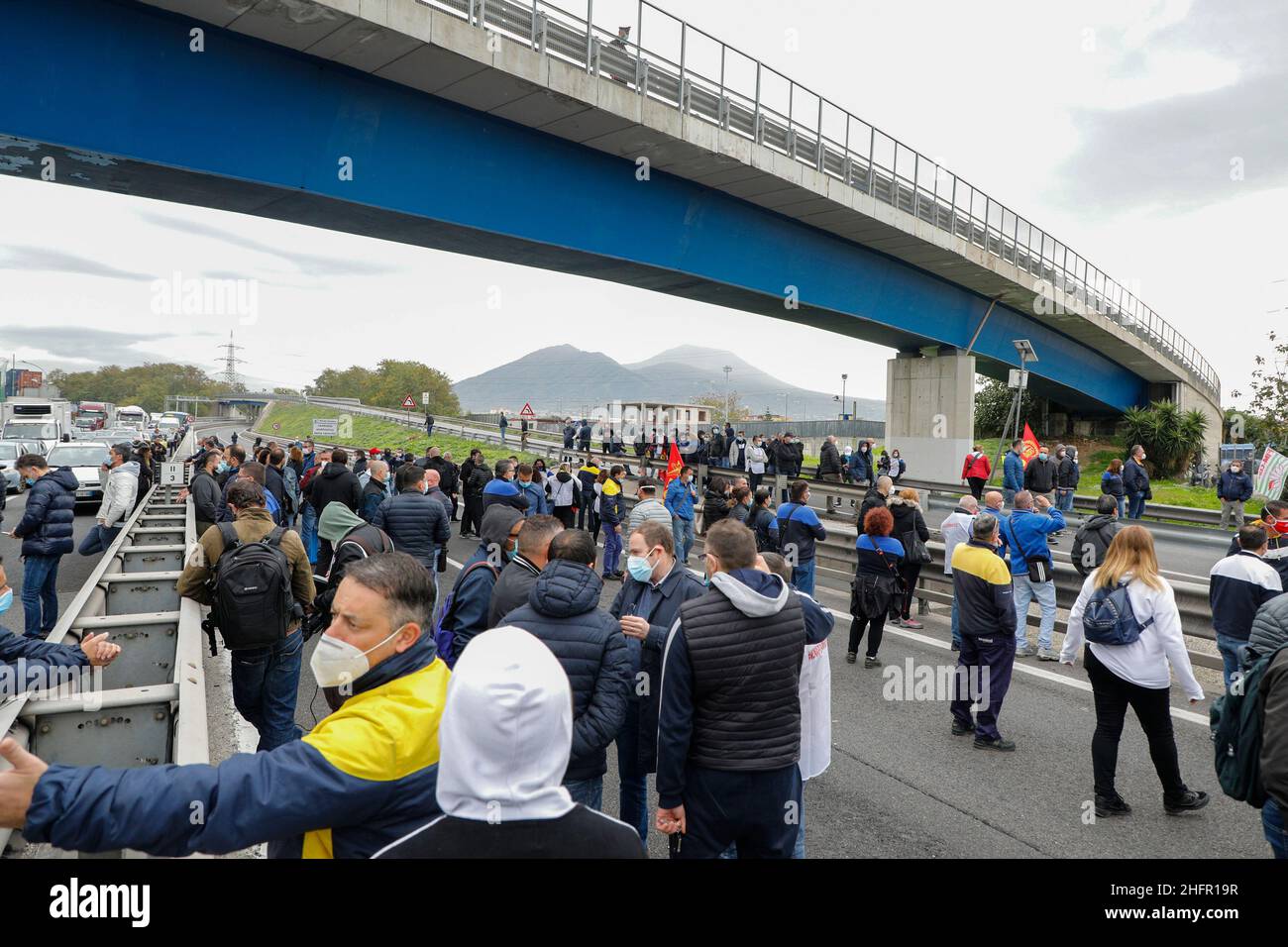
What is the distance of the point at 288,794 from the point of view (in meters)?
1.90

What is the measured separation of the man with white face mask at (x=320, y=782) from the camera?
168 centimetres

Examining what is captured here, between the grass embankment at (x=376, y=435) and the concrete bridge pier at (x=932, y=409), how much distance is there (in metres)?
13.8

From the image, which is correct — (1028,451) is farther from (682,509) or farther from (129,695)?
(129,695)

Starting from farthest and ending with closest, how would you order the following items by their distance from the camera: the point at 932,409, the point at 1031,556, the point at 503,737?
the point at 932,409 < the point at 1031,556 < the point at 503,737

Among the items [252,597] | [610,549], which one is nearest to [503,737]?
[252,597]

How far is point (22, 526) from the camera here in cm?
816

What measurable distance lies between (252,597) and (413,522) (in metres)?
3.23

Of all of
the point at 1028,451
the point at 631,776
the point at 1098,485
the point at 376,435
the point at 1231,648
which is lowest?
the point at 631,776

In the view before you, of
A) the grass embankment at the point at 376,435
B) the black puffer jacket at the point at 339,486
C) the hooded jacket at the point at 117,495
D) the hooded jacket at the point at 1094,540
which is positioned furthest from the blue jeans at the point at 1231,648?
the grass embankment at the point at 376,435

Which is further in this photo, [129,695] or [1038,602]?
[1038,602]
